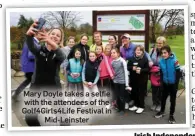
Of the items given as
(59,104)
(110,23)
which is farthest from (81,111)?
(110,23)

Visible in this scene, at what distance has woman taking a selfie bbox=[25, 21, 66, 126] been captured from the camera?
2.73 m

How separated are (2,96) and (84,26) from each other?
0.92 m

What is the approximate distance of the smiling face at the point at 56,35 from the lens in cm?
273

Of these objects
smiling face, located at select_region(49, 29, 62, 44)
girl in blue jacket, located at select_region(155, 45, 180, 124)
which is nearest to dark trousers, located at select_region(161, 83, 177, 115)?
girl in blue jacket, located at select_region(155, 45, 180, 124)

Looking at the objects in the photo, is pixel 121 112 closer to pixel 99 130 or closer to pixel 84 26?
pixel 99 130

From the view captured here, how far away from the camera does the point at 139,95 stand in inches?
109

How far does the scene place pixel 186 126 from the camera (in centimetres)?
274

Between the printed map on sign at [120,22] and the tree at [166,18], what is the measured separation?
0.10m

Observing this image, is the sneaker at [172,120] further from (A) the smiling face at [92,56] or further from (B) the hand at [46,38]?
(B) the hand at [46,38]

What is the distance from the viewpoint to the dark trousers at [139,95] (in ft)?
9.04

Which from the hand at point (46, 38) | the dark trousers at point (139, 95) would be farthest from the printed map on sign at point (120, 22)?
the dark trousers at point (139, 95)

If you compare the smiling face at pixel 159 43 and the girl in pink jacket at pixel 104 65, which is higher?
the smiling face at pixel 159 43

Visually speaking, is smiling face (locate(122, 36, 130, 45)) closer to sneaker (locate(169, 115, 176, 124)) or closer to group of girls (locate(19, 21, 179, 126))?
group of girls (locate(19, 21, 179, 126))

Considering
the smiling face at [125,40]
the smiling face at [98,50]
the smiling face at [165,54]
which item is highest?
the smiling face at [125,40]
